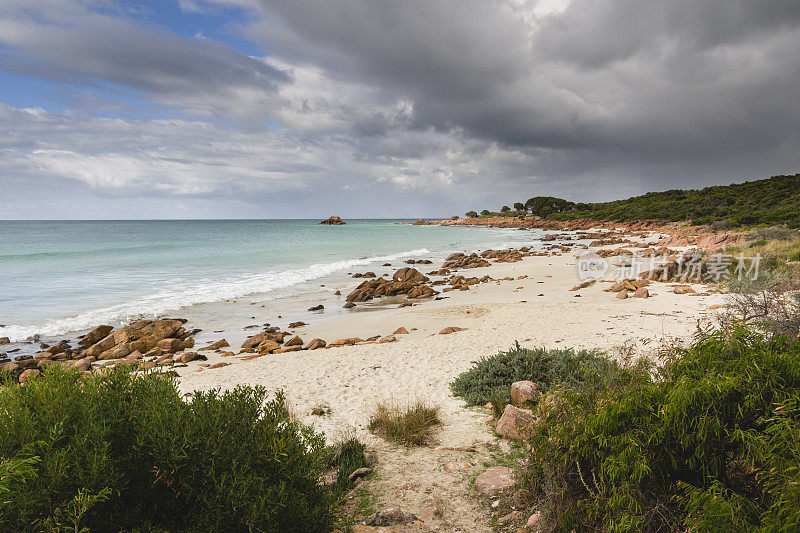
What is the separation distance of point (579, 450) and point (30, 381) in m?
4.29

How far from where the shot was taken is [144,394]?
10.6 ft

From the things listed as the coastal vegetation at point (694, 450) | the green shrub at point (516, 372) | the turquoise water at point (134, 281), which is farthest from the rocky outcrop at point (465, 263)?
the coastal vegetation at point (694, 450)

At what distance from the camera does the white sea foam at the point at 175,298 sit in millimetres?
15602

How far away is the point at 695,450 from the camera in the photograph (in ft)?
8.80

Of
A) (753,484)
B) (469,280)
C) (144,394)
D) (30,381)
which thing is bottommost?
(469,280)

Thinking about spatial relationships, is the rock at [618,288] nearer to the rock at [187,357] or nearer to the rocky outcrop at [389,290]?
the rocky outcrop at [389,290]

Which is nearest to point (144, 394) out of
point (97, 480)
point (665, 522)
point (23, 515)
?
point (97, 480)

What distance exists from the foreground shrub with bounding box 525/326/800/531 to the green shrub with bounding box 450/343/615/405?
3.59 m

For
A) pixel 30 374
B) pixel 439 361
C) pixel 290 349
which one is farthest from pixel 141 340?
pixel 30 374

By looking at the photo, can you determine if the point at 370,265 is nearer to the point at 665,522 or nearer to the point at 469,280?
the point at 469,280

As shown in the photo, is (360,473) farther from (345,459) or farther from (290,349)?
(290,349)

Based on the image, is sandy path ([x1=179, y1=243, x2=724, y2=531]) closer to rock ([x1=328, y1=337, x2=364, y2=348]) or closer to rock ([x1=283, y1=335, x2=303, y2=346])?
rock ([x1=328, y1=337, x2=364, y2=348])

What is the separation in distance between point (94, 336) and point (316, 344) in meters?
8.21

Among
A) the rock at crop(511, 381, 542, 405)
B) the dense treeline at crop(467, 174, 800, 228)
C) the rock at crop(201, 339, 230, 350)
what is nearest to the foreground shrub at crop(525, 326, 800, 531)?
the rock at crop(511, 381, 542, 405)
